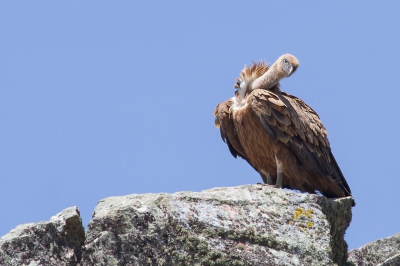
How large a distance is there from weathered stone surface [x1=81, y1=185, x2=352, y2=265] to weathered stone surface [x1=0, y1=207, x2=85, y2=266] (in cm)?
19

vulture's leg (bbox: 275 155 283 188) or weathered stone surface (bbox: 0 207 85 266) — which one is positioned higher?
vulture's leg (bbox: 275 155 283 188)

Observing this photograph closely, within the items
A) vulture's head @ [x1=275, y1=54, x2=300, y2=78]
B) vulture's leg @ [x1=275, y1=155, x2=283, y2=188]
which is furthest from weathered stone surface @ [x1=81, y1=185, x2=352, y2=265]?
vulture's head @ [x1=275, y1=54, x2=300, y2=78]

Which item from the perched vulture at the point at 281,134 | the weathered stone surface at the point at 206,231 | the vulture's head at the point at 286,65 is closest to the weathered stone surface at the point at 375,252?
the weathered stone surface at the point at 206,231

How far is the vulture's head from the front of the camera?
10.0 meters

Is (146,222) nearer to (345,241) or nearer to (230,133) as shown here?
(345,241)

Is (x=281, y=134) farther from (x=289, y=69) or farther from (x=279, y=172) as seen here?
(x=289, y=69)

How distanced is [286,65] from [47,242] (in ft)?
16.1

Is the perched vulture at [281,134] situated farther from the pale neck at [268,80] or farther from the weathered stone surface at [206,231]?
the weathered stone surface at [206,231]

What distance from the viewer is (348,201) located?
26.1 feet

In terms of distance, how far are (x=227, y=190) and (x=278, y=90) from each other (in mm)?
3051

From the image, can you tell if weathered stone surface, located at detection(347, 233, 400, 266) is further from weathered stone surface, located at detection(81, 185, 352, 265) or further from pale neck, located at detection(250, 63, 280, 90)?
pale neck, located at detection(250, 63, 280, 90)

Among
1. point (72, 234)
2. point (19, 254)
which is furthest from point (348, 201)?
point (19, 254)

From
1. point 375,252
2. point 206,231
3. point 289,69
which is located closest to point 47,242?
point 206,231

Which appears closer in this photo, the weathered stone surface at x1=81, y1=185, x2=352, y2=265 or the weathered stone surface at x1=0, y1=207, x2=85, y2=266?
the weathered stone surface at x1=0, y1=207, x2=85, y2=266
